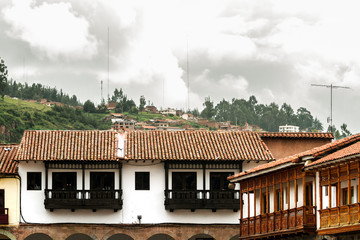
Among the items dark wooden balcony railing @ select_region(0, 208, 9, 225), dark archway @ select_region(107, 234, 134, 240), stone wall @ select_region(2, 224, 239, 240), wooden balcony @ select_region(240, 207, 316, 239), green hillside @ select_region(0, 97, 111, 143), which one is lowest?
dark archway @ select_region(107, 234, 134, 240)

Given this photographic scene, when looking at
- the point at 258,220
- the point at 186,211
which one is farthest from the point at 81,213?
the point at 258,220

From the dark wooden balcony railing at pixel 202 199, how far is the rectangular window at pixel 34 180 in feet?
25.9

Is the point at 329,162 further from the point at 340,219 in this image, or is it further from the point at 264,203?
the point at 264,203

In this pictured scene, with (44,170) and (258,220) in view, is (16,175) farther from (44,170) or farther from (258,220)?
(258,220)

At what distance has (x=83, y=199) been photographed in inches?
2295

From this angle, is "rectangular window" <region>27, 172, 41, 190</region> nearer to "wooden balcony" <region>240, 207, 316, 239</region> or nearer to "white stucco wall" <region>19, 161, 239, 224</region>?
"white stucco wall" <region>19, 161, 239, 224</region>

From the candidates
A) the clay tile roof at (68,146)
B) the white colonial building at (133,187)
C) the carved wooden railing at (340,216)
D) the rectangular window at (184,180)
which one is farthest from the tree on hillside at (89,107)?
the carved wooden railing at (340,216)

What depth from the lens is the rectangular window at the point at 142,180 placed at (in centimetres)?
5962

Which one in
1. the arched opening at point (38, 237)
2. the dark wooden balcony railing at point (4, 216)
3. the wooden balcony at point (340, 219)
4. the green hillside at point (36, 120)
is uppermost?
the green hillside at point (36, 120)

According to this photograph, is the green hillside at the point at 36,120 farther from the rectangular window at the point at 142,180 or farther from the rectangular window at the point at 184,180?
the rectangular window at the point at 184,180

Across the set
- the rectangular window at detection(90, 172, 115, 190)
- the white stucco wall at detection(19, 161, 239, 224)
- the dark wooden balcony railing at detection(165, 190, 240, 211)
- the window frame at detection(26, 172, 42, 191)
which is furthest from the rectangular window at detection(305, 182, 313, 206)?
the window frame at detection(26, 172, 42, 191)

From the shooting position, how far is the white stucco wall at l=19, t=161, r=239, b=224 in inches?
2311

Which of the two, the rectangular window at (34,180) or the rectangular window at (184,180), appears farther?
the rectangular window at (184,180)

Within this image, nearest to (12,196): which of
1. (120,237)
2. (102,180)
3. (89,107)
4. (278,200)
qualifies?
(102,180)
